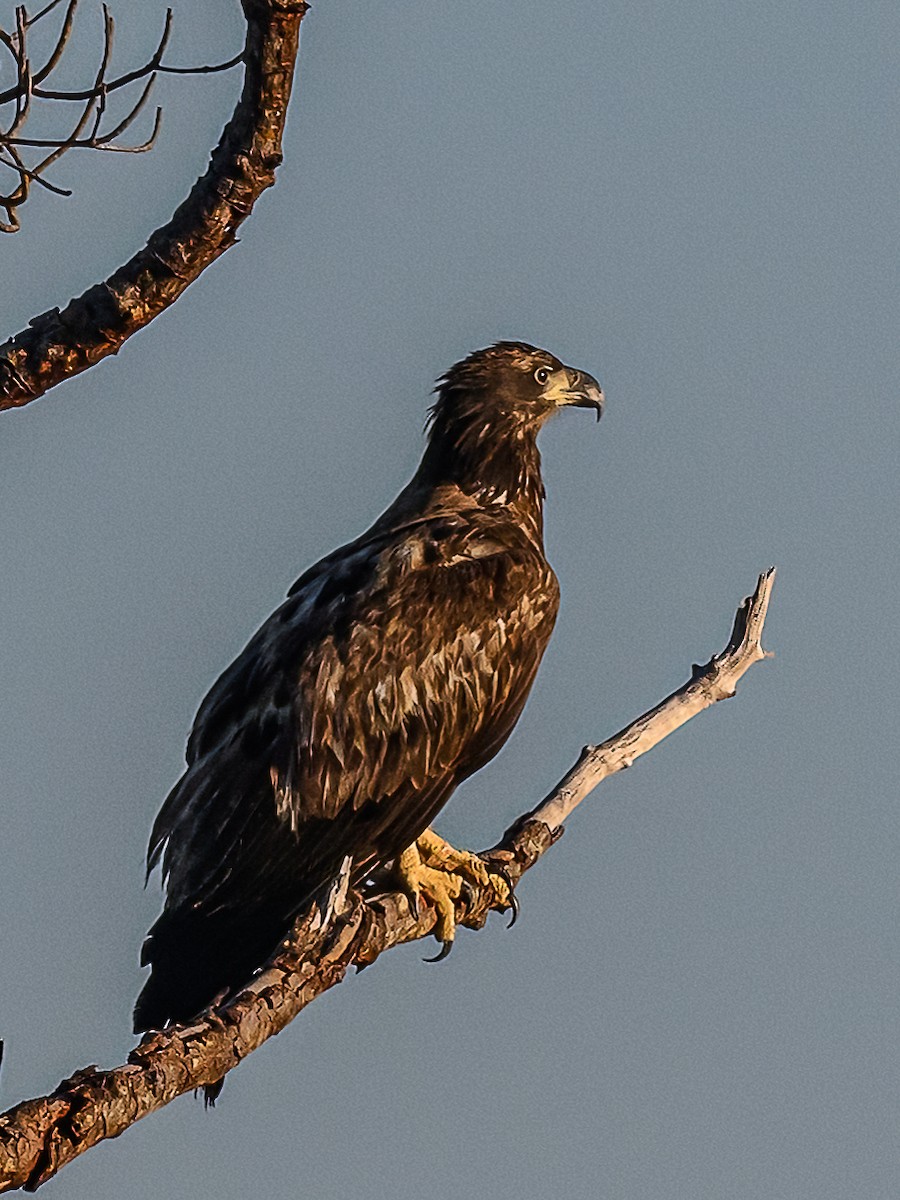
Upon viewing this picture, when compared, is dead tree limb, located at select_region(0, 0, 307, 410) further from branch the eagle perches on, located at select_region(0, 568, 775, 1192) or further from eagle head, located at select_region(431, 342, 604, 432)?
eagle head, located at select_region(431, 342, 604, 432)

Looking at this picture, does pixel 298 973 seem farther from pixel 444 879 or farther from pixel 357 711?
pixel 357 711

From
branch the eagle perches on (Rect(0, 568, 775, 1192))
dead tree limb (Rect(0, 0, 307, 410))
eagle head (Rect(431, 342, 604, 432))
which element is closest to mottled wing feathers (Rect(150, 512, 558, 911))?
branch the eagle perches on (Rect(0, 568, 775, 1192))

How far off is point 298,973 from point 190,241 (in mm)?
2196

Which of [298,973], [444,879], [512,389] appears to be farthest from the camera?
[512,389]

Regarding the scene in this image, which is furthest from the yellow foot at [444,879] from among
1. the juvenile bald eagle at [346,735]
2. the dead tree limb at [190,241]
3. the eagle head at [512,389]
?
the dead tree limb at [190,241]

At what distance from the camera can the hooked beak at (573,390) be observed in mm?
10602

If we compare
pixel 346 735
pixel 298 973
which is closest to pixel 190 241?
pixel 298 973

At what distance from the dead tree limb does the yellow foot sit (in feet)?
10.5

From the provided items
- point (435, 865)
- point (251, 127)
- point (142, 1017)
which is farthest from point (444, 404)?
point (251, 127)

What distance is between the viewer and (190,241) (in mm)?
6043

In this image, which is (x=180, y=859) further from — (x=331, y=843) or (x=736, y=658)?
(x=736, y=658)

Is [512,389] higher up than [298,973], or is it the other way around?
[512,389]

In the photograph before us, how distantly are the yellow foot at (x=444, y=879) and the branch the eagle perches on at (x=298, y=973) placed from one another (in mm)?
44

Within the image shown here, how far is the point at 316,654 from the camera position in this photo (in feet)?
29.7
